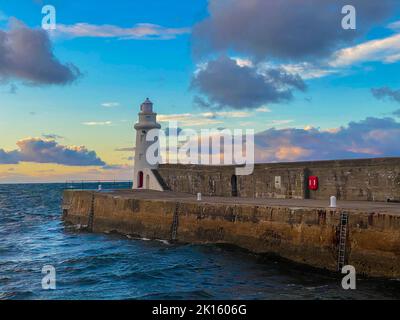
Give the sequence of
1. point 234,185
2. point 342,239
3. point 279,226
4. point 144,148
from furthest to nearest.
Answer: point 144,148, point 234,185, point 279,226, point 342,239

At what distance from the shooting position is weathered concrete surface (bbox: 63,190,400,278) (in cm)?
1317

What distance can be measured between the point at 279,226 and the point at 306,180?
21.2 feet

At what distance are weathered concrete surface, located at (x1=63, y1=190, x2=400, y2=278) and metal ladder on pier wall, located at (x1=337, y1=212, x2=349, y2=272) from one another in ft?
0.46

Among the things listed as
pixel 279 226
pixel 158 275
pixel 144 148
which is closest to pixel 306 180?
pixel 279 226

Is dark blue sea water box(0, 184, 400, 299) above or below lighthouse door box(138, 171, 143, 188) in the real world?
below

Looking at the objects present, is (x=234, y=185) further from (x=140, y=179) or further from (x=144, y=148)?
(x=140, y=179)

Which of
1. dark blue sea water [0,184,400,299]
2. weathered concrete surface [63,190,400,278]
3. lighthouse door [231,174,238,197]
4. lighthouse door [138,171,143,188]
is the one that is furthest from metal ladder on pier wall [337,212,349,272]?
lighthouse door [138,171,143,188]

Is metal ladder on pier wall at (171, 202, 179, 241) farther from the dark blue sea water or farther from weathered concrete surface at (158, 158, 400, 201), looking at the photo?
weathered concrete surface at (158, 158, 400, 201)

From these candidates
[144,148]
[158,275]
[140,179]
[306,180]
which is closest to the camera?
[158,275]

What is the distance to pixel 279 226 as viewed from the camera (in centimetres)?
1655

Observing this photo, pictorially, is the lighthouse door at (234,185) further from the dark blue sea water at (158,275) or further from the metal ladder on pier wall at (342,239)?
the metal ladder on pier wall at (342,239)

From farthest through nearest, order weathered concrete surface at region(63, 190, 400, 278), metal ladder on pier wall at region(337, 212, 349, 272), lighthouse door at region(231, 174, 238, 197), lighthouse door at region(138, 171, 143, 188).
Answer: lighthouse door at region(138, 171, 143, 188) → lighthouse door at region(231, 174, 238, 197) → metal ladder on pier wall at region(337, 212, 349, 272) → weathered concrete surface at region(63, 190, 400, 278)

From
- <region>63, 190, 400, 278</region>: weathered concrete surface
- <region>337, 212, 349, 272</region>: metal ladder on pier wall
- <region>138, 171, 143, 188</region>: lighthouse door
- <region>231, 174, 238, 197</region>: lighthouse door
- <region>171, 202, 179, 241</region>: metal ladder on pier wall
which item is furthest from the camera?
<region>138, 171, 143, 188</region>: lighthouse door

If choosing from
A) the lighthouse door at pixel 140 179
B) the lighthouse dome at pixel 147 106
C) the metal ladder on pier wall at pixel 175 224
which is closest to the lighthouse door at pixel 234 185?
the metal ladder on pier wall at pixel 175 224
